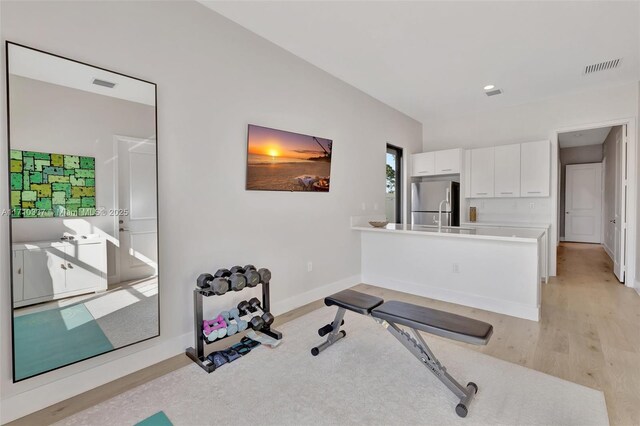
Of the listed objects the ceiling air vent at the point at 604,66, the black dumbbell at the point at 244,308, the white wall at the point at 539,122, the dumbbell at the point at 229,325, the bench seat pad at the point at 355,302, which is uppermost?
the ceiling air vent at the point at 604,66

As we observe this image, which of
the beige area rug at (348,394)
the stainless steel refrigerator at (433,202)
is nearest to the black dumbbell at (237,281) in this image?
the beige area rug at (348,394)

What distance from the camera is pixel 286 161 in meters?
3.28

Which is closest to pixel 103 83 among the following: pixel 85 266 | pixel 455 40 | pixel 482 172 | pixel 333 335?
pixel 85 266

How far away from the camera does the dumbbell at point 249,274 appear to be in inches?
101

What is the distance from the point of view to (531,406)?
69.9 inches

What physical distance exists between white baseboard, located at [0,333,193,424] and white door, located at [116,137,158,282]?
58 centimetres

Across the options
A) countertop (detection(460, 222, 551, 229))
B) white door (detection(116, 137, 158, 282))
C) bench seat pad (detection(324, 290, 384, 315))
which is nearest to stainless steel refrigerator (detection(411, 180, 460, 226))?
countertop (detection(460, 222, 551, 229))

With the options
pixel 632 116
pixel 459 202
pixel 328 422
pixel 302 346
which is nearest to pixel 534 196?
pixel 459 202

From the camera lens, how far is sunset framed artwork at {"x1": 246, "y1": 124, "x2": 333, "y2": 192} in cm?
295

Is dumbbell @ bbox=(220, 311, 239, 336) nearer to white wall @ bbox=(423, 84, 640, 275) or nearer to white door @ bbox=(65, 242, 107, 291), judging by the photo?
white door @ bbox=(65, 242, 107, 291)

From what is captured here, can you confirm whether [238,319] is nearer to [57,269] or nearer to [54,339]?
[54,339]

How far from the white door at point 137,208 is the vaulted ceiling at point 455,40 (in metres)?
1.40

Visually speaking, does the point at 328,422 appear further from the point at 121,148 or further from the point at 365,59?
the point at 365,59

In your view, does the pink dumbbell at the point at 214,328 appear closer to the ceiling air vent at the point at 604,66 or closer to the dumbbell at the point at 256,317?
the dumbbell at the point at 256,317
